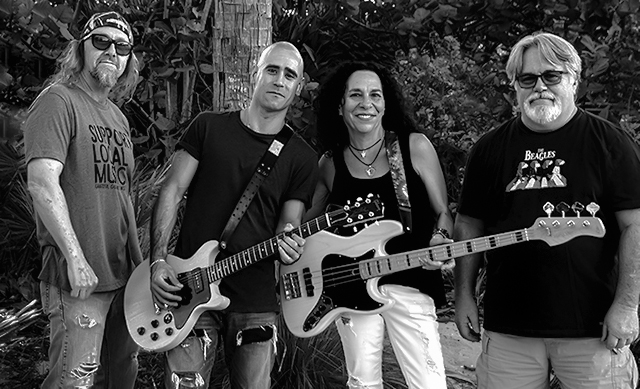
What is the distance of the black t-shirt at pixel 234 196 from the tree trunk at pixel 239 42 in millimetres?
941

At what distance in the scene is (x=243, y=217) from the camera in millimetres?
3578

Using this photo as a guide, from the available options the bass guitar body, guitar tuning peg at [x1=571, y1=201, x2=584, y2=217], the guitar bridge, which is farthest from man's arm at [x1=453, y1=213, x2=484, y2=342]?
the guitar bridge

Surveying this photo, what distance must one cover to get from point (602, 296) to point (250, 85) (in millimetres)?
2461

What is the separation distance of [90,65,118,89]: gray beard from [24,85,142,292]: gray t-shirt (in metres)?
0.10

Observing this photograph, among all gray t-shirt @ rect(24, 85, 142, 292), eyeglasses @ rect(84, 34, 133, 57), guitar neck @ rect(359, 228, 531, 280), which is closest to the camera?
guitar neck @ rect(359, 228, 531, 280)

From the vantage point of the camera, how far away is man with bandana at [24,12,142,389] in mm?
3256

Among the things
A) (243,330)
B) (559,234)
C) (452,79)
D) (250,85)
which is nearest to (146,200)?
(250,85)

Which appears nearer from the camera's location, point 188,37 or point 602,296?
point 602,296

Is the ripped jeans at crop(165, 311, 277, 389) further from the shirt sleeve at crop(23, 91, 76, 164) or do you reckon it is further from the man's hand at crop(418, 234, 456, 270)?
the shirt sleeve at crop(23, 91, 76, 164)

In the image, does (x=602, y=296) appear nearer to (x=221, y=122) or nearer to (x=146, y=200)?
(x=221, y=122)

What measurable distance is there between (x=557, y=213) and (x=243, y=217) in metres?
1.48

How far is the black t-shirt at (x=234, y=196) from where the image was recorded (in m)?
3.57

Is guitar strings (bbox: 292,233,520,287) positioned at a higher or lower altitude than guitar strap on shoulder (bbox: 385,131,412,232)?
lower

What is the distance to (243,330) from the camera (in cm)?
352
